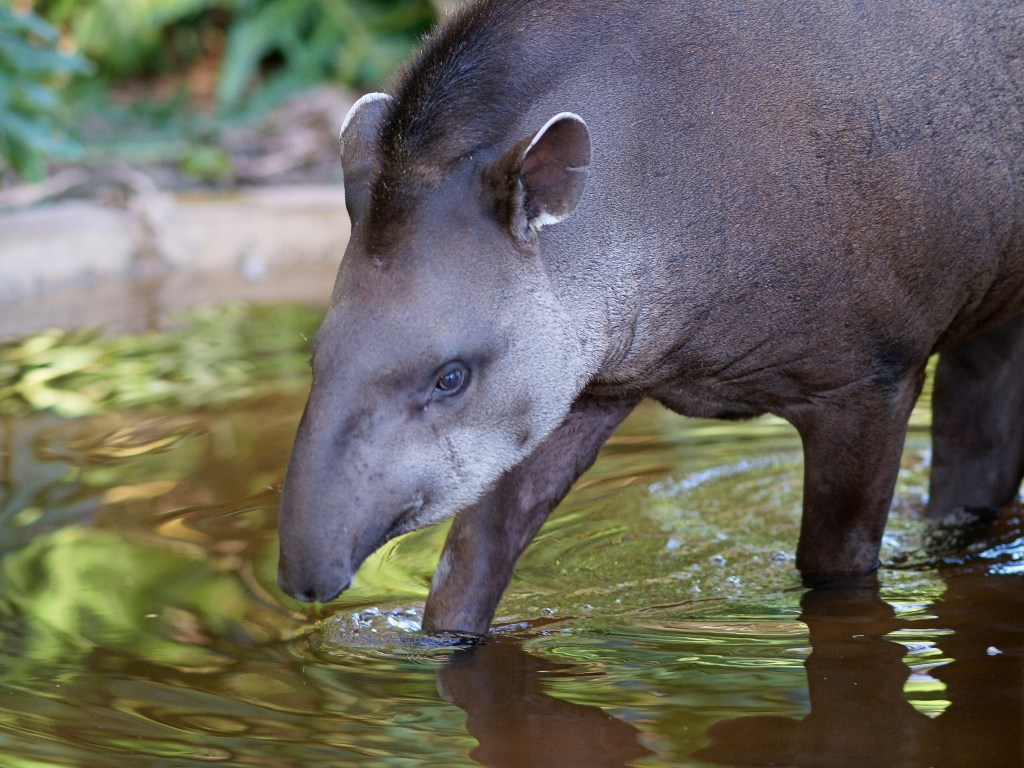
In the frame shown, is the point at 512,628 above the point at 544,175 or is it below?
below

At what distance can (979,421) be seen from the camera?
221 inches

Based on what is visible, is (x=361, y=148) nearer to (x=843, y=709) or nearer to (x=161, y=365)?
(x=843, y=709)

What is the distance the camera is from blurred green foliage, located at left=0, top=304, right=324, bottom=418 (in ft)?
22.8

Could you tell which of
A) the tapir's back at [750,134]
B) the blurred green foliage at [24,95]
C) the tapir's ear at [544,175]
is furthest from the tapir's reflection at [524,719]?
the blurred green foliage at [24,95]

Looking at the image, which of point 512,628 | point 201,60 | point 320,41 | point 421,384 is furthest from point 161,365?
point 201,60

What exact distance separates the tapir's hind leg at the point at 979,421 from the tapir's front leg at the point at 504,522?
5.04 feet

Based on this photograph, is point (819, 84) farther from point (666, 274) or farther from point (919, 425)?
point (919, 425)

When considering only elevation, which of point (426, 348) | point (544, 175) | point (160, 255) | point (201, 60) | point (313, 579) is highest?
point (201, 60)

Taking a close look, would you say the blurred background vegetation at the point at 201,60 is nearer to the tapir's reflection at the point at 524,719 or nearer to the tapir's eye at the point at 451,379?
the tapir's reflection at the point at 524,719

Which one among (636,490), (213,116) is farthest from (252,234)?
(636,490)

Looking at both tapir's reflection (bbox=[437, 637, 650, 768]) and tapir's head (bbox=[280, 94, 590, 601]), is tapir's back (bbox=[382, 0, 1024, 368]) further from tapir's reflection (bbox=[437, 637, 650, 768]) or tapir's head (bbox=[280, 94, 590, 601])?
tapir's reflection (bbox=[437, 637, 650, 768])

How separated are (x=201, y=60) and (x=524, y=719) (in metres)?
11.9

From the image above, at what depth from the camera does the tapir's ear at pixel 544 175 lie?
3.73 metres

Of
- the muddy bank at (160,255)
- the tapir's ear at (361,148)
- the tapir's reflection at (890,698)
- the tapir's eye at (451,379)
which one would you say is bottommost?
the tapir's reflection at (890,698)
